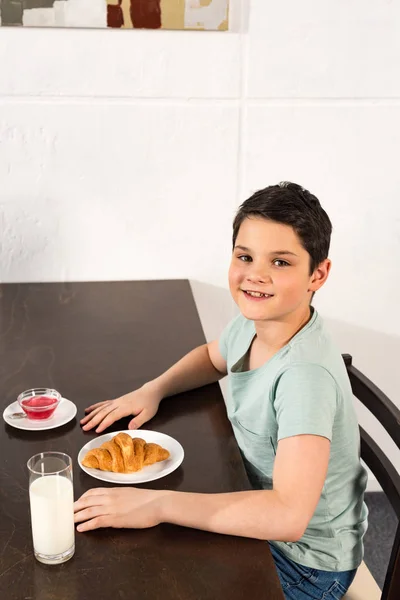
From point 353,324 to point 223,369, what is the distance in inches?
30.1

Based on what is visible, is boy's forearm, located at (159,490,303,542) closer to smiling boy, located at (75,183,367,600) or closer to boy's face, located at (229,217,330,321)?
smiling boy, located at (75,183,367,600)

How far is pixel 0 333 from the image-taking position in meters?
1.55

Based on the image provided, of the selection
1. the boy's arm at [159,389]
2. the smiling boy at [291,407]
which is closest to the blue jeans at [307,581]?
the smiling boy at [291,407]

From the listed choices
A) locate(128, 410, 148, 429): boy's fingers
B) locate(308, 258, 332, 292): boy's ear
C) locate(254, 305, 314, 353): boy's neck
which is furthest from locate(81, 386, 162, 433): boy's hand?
locate(308, 258, 332, 292): boy's ear

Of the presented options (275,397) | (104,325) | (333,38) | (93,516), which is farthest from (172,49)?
(93,516)

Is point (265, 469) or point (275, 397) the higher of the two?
point (275, 397)

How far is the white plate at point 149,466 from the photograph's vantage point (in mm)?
1021

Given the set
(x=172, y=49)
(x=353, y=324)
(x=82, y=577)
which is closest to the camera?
(x=82, y=577)

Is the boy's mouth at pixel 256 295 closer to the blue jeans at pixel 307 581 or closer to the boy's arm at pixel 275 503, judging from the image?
the boy's arm at pixel 275 503

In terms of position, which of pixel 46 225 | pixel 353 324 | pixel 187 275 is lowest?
pixel 353 324

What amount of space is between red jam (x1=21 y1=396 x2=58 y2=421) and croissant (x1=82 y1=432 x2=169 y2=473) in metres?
0.14

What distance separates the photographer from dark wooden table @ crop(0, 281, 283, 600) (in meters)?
0.82

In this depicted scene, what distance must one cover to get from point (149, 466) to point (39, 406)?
0.73 ft

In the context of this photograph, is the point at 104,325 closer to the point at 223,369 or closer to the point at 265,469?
the point at 223,369
